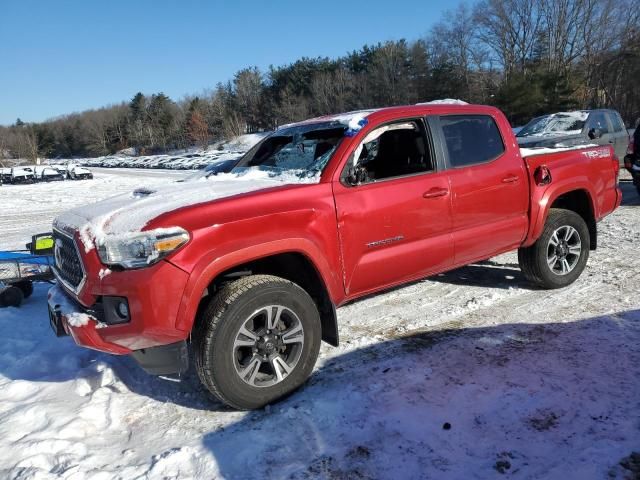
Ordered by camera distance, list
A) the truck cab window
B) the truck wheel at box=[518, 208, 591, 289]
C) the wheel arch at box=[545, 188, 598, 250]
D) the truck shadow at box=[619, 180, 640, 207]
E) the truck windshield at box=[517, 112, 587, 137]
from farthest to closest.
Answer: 1. the truck windshield at box=[517, 112, 587, 137]
2. the truck shadow at box=[619, 180, 640, 207]
3. the wheel arch at box=[545, 188, 598, 250]
4. the truck wheel at box=[518, 208, 591, 289]
5. the truck cab window

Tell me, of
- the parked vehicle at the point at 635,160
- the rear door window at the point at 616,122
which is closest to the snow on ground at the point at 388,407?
the parked vehicle at the point at 635,160

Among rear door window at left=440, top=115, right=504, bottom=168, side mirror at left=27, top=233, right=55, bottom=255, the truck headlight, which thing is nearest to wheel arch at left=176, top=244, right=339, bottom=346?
the truck headlight

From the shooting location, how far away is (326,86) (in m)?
69.9

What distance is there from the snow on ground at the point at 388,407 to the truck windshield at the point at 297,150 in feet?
4.94

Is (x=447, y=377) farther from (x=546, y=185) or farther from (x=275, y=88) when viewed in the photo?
(x=275, y=88)

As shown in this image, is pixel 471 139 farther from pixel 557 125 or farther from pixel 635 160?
pixel 557 125

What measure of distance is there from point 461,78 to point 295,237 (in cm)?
6059

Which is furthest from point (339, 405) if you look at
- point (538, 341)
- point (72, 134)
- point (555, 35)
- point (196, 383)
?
point (72, 134)

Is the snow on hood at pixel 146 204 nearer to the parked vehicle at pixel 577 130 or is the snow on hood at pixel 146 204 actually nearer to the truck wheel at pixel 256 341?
the truck wheel at pixel 256 341

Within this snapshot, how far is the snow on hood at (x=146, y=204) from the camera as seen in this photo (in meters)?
2.98

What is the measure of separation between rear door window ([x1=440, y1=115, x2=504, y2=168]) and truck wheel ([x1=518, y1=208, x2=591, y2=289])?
3.40ft

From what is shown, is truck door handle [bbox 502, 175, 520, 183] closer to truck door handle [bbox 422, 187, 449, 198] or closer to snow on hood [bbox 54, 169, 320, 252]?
truck door handle [bbox 422, 187, 449, 198]

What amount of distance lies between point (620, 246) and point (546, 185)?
246 cm

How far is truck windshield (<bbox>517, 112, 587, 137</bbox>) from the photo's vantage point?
11.4 m
